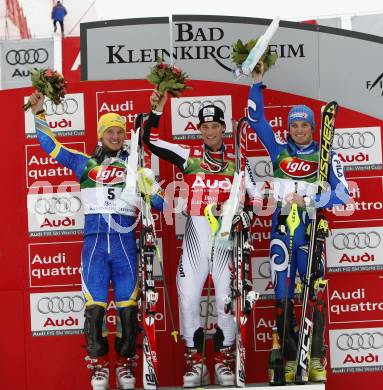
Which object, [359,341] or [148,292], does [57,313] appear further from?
[359,341]

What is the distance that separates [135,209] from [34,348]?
1.64 meters

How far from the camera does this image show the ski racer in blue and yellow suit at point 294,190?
7332 millimetres

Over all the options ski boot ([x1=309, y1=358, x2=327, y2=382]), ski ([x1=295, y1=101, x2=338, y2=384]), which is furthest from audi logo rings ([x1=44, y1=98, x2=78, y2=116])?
ski boot ([x1=309, y1=358, x2=327, y2=382])

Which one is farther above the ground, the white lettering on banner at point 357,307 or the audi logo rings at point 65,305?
the audi logo rings at point 65,305

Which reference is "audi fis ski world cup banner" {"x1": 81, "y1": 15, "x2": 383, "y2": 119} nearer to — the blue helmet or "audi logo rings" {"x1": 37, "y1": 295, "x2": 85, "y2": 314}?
the blue helmet

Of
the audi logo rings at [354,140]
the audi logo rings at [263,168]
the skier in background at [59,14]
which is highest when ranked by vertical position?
the skier in background at [59,14]

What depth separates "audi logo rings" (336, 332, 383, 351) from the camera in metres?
8.00

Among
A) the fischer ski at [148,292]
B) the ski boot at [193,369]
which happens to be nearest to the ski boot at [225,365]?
the ski boot at [193,369]

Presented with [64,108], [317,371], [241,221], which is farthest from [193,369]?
[64,108]

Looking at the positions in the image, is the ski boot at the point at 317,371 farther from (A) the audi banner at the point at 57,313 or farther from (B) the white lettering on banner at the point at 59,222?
(B) the white lettering on banner at the point at 59,222

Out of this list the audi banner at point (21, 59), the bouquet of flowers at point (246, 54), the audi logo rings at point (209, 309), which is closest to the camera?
the bouquet of flowers at point (246, 54)

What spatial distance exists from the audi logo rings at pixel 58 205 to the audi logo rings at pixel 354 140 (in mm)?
2324

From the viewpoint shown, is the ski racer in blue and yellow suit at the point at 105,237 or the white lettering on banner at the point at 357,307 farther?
the white lettering on banner at the point at 357,307

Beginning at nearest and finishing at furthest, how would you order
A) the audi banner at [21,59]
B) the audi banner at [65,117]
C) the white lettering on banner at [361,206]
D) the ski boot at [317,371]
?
1. the ski boot at [317,371]
2. the white lettering on banner at [361,206]
3. the audi banner at [65,117]
4. the audi banner at [21,59]
